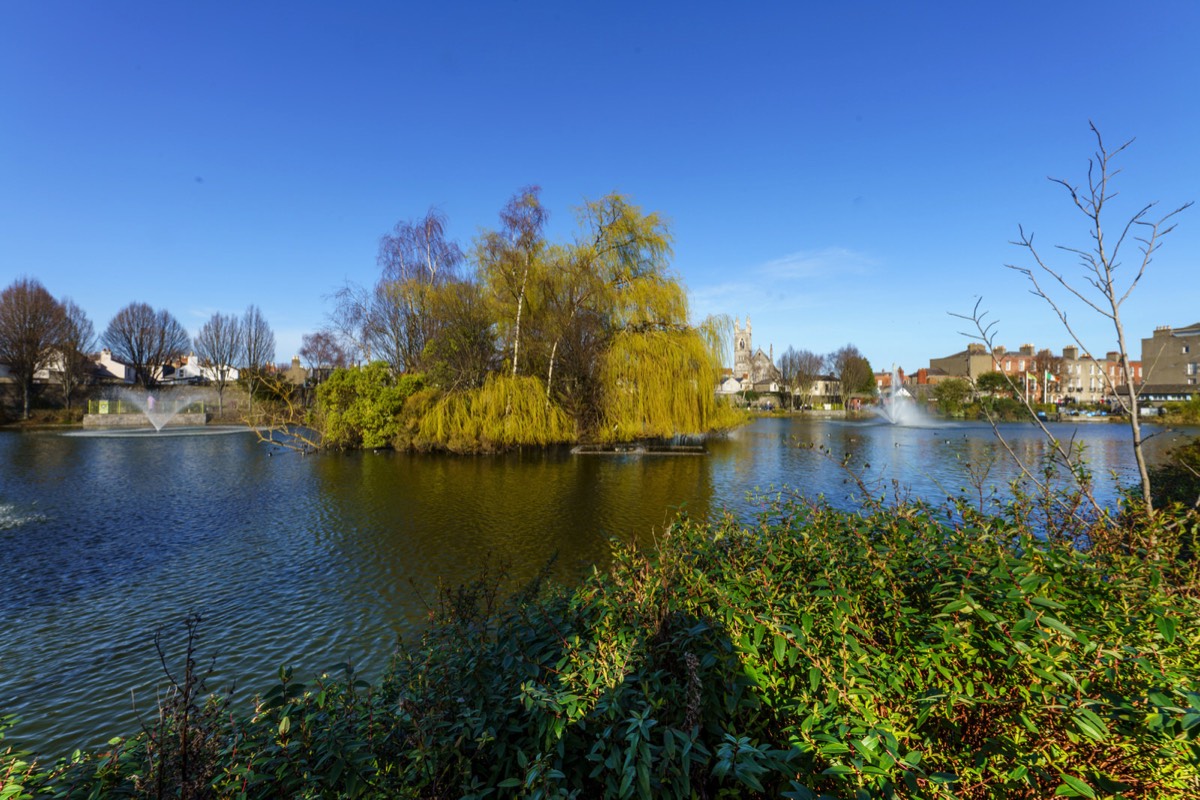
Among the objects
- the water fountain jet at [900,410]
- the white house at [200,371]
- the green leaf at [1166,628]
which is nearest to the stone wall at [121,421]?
the white house at [200,371]

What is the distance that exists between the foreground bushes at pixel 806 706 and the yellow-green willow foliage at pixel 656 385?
64.7 ft

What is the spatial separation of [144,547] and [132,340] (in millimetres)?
62306

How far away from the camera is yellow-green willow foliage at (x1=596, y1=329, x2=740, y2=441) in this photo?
75.2 ft

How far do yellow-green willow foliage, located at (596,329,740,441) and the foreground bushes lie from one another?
19.7 metres

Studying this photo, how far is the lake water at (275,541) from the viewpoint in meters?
5.56

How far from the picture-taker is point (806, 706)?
7.39 ft

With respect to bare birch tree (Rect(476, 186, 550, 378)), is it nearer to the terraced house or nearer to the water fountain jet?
the water fountain jet

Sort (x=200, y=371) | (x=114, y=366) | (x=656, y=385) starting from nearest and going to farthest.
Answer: (x=656, y=385) → (x=200, y=371) → (x=114, y=366)

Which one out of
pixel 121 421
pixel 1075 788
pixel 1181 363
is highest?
pixel 1181 363

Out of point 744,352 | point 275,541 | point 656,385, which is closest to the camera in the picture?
point 275,541

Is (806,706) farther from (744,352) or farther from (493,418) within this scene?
(744,352)

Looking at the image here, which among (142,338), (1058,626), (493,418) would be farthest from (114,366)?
(1058,626)

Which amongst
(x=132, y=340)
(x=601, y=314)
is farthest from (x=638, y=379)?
(x=132, y=340)

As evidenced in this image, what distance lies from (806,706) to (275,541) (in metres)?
10.7
